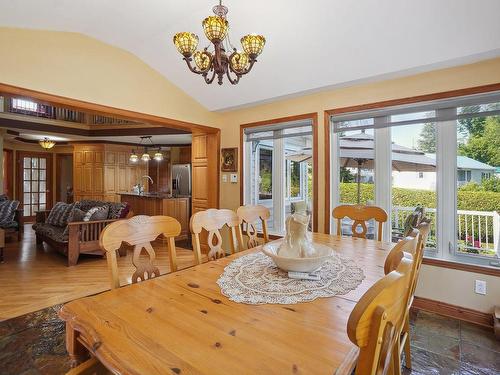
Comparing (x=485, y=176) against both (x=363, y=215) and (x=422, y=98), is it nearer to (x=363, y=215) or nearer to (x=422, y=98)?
(x=422, y=98)

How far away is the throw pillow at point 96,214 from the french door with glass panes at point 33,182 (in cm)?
536

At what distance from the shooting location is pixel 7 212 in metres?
5.19

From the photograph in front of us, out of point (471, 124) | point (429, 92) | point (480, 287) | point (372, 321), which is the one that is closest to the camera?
point (372, 321)

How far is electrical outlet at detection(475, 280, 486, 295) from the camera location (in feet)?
7.98

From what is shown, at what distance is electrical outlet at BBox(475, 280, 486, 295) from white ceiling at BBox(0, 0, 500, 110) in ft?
6.64

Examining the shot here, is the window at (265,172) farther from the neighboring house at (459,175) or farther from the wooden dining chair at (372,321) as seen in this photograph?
the wooden dining chair at (372,321)

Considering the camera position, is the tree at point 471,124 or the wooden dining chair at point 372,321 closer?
the wooden dining chair at point 372,321

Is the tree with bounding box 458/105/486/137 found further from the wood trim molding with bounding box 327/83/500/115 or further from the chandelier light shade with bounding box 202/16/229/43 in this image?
the chandelier light shade with bounding box 202/16/229/43

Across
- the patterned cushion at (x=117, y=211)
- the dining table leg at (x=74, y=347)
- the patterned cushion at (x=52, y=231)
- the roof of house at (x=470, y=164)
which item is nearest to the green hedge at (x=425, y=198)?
the roof of house at (x=470, y=164)

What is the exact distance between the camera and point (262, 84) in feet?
11.3

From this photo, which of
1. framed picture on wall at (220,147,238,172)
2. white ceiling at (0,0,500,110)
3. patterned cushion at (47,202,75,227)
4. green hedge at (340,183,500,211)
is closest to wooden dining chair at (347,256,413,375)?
white ceiling at (0,0,500,110)

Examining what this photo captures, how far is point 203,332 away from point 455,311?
9.10ft

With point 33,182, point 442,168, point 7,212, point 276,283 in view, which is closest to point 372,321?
point 276,283

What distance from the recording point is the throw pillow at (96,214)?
4.26 m
